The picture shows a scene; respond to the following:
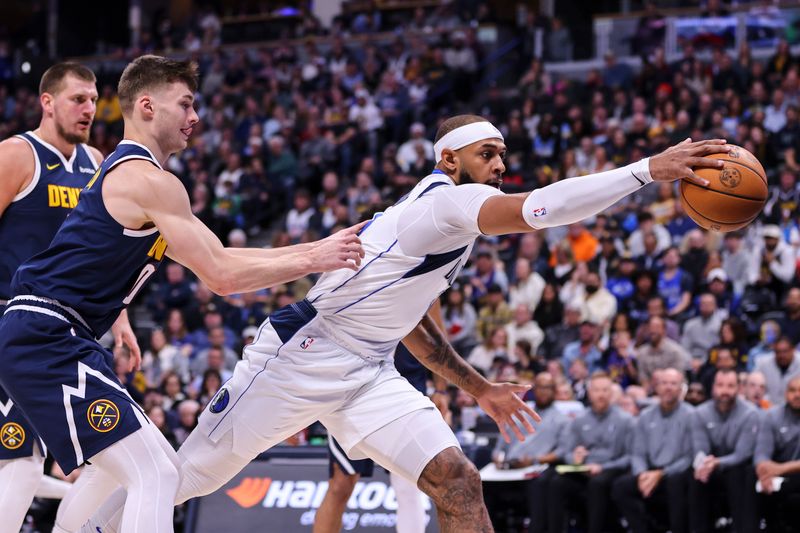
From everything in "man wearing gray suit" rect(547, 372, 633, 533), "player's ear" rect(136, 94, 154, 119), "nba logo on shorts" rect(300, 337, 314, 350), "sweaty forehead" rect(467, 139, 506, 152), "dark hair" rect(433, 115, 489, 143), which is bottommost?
"man wearing gray suit" rect(547, 372, 633, 533)

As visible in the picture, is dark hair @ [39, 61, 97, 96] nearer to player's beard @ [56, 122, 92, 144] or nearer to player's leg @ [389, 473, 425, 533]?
player's beard @ [56, 122, 92, 144]

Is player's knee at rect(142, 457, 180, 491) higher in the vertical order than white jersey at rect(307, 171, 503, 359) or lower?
lower

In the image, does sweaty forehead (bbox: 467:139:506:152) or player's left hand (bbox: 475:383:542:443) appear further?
player's left hand (bbox: 475:383:542:443)

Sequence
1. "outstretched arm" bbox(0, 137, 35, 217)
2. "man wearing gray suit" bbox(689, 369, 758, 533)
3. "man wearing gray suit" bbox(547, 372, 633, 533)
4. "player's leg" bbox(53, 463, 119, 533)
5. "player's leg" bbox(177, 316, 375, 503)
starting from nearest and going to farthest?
"player's leg" bbox(53, 463, 119, 533)
"player's leg" bbox(177, 316, 375, 503)
"outstretched arm" bbox(0, 137, 35, 217)
"man wearing gray suit" bbox(689, 369, 758, 533)
"man wearing gray suit" bbox(547, 372, 633, 533)

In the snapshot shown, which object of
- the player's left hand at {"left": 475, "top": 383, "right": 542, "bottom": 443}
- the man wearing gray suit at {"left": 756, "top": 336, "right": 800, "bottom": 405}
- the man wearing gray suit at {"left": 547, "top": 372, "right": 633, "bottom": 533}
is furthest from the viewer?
the man wearing gray suit at {"left": 756, "top": 336, "right": 800, "bottom": 405}

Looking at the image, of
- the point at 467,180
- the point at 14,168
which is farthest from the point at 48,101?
the point at 467,180

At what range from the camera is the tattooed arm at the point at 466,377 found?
5.80 metres

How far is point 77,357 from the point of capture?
459 cm

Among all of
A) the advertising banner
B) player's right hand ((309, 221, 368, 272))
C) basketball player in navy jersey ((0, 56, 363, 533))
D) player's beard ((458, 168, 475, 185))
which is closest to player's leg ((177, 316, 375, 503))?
basketball player in navy jersey ((0, 56, 363, 533))

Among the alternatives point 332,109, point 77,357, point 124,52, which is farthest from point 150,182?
point 124,52

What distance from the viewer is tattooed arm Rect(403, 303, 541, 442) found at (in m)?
5.80

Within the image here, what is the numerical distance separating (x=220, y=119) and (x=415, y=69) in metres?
3.88

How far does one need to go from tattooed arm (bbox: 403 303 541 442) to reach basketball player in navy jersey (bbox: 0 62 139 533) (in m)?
1.49

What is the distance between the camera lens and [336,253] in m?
4.62
